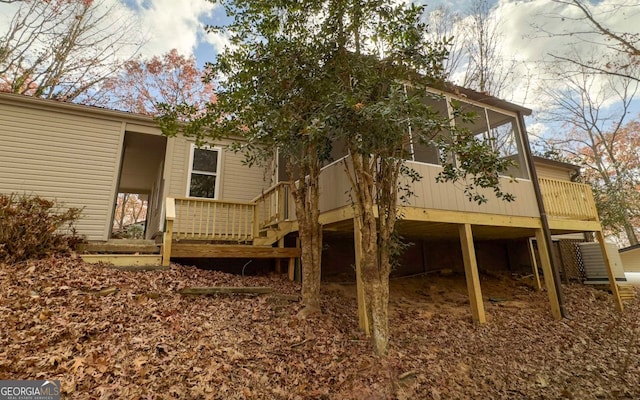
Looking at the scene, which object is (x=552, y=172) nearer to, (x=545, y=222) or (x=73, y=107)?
(x=545, y=222)

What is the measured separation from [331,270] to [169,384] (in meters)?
5.73

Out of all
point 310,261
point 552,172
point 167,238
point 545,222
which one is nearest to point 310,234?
point 310,261

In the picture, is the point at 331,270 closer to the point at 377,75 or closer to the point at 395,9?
the point at 377,75

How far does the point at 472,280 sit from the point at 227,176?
6.71m

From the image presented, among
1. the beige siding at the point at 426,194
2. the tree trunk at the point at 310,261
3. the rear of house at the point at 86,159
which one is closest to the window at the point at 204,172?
the rear of house at the point at 86,159

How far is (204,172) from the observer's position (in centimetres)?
880

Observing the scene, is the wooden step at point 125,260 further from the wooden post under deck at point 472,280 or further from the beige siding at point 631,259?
the beige siding at point 631,259

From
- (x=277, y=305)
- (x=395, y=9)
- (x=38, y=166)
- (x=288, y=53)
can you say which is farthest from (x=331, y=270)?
(x=38, y=166)

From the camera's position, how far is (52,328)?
3.43 metres

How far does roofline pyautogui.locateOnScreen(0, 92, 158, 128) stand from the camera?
23.8 feet

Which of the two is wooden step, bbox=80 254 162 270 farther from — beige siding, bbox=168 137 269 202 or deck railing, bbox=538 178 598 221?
deck railing, bbox=538 178 598 221

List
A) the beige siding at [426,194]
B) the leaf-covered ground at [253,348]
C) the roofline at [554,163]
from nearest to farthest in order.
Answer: the leaf-covered ground at [253,348] < the beige siding at [426,194] < the roofline at [554,163]

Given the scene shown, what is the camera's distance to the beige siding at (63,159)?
716cm

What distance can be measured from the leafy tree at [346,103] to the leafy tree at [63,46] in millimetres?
14110
